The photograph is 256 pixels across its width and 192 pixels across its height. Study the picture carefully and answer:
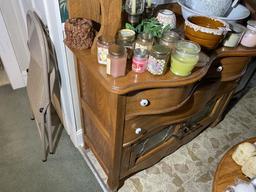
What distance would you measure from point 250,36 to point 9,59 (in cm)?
161

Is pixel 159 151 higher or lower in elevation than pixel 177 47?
lower

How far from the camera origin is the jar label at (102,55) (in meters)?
0.83

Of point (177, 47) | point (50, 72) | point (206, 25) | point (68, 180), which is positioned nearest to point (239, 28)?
point (206, 25)

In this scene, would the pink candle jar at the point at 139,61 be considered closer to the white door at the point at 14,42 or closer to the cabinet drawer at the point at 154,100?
the cabinet drawer at the point at 154,100

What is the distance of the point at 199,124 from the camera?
5.23 ft

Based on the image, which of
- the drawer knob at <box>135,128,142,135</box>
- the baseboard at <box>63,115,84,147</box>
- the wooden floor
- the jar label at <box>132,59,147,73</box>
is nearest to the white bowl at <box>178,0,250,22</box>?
the jar label at <box>132,59,147,73</box>

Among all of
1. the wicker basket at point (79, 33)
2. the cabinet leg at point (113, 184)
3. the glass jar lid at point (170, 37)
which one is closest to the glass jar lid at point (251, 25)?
the glass jar lid at point (170, 37)

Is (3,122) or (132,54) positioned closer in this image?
(132,54)

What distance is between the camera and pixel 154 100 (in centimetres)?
93

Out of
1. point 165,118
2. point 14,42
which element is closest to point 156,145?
point 165,118

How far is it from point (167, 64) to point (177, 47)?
0.07 m

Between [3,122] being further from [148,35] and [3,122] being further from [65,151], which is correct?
[148,35]

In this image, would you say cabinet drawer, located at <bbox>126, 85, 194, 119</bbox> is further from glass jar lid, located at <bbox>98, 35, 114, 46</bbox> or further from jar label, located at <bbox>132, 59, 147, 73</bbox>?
glass jar lid, located at <bbox>98, 35, 114, 46</bbox>

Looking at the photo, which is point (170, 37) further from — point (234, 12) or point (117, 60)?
point (234, 12)
